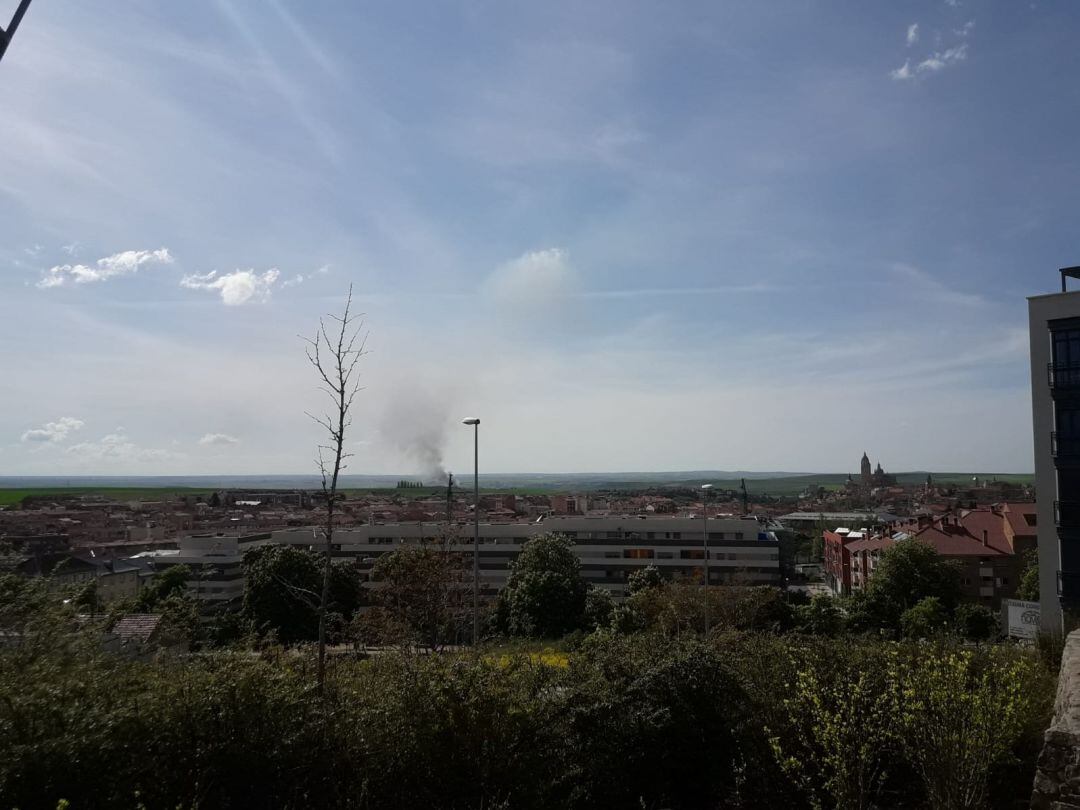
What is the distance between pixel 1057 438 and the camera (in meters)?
20.2

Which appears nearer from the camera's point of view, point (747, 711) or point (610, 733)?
point (610, 733)

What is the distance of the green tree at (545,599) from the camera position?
1046 inches

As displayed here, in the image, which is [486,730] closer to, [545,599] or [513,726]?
[513,726]

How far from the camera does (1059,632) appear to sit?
10461mm

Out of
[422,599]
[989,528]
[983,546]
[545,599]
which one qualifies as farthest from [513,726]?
[989,528]

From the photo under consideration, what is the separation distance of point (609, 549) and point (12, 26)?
44.9 meters

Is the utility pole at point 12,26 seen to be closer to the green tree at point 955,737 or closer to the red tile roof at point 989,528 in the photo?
the green tree at point 955,737

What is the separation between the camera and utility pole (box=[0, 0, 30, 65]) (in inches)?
133

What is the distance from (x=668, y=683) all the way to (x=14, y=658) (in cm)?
520

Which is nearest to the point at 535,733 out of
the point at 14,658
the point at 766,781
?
the point at 766,781

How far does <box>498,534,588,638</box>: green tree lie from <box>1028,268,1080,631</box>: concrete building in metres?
15.2

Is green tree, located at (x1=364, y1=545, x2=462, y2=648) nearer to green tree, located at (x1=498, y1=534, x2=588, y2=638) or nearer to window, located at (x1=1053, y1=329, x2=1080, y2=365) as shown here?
green tree, located at (x1=498, y1=534, x2=588, y2=638)

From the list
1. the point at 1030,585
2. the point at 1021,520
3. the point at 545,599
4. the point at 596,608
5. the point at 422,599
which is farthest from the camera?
the point at 1021,520

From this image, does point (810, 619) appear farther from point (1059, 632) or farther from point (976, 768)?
point (976, 768)
